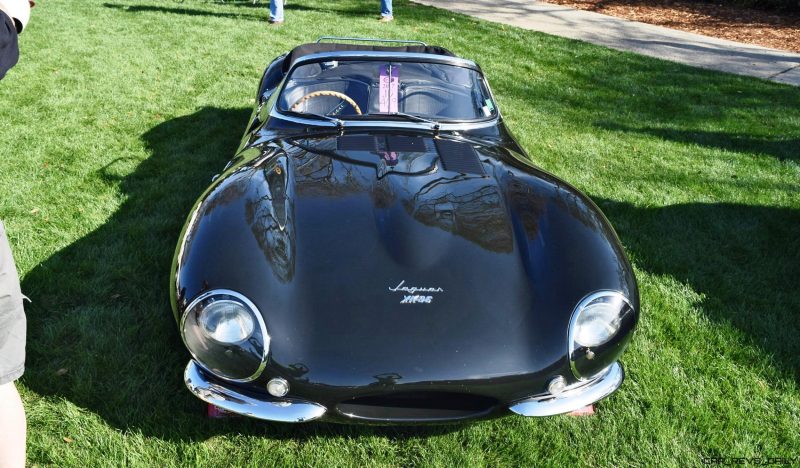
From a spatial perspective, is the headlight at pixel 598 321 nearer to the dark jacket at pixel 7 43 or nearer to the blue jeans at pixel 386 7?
the dark jacket at pixel 7 43

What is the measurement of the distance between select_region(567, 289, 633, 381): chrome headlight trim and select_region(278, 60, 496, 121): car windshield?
1.56m

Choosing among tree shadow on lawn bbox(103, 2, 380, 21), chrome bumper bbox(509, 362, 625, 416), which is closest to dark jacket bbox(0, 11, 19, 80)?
chrome bumper bbox(509, 362, 625, 416)

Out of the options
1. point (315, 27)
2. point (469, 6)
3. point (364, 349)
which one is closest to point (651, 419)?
point (364, 349)

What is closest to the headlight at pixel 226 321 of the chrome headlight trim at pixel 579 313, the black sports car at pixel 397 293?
the black sports car at pixel 397 293

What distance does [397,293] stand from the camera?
2.19 m

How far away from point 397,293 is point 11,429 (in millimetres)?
1277

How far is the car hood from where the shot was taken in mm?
2057

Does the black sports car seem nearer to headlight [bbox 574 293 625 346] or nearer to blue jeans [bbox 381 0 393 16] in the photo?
headlight [bbox 574 293 625 346]

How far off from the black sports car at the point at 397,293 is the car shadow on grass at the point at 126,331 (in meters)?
0.40

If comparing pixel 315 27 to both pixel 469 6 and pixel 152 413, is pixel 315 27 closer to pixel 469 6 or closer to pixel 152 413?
pixel 469 6

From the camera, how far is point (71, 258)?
3.50 meters

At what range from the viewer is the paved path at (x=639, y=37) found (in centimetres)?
876

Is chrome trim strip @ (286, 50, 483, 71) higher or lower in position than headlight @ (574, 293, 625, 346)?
higher

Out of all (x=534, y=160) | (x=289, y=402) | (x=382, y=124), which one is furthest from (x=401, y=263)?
(x=534, y=160)
